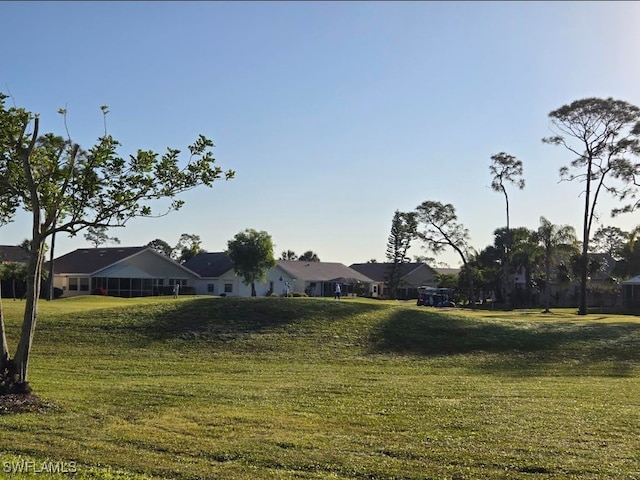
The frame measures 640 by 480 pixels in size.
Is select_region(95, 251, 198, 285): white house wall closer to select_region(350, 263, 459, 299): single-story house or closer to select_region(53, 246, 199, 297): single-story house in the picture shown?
select_region(53, 246, 199, 297): single-story house

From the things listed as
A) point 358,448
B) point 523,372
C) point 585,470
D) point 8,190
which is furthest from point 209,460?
point 523,372

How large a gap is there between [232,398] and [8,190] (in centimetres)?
638

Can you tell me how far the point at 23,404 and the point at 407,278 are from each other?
7949 centimetres

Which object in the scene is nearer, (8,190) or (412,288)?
(8,190)

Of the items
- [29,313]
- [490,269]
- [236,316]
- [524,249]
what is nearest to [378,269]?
[490,269]

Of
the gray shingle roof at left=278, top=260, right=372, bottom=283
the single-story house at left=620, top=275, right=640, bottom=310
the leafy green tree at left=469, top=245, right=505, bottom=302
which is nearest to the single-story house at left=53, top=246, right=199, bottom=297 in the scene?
the gray shingle roof at left=278, top=260, right=372, bottom=283

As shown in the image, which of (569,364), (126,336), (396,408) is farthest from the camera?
(126,336)

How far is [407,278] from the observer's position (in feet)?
299

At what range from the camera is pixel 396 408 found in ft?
46.8

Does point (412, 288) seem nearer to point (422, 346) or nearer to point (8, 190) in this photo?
point (422, 346)

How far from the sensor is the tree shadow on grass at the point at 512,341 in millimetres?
25000

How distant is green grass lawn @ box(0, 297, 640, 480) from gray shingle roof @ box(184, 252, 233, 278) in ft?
135

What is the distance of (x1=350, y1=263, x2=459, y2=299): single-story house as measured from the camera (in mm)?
89875

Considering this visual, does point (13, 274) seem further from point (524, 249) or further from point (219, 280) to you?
point (524, 249)
